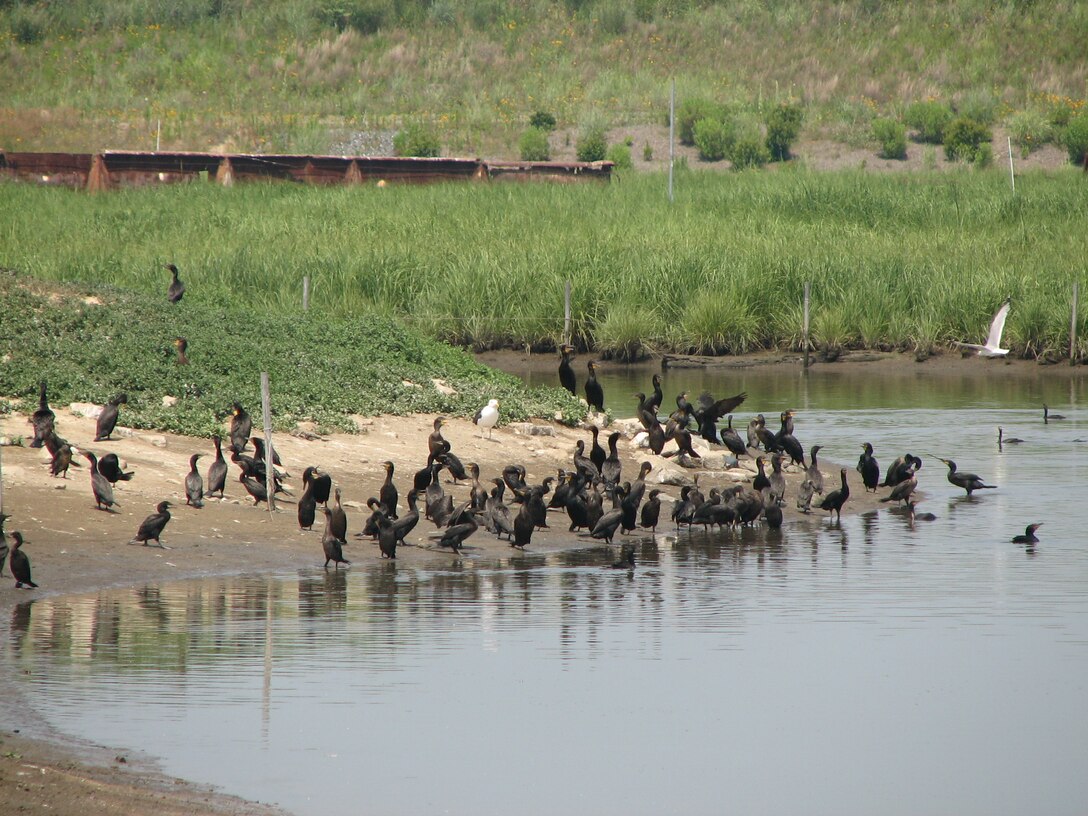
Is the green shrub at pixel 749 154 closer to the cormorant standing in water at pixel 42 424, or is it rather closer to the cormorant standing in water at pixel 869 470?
the cormorant standing in water at pixel 869 470

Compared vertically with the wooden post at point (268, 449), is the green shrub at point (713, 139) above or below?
above

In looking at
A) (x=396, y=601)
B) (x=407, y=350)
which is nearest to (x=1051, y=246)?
(x=407, y=350)

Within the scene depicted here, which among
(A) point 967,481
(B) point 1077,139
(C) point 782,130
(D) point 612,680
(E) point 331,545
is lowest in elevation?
(D) point 612,680

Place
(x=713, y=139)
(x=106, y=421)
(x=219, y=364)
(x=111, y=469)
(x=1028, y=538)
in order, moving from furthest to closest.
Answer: (x=713, y=139) → (x=219, y=364) → (x=1028, y=538) → (x=106, y=421) → (x=111, y=469)

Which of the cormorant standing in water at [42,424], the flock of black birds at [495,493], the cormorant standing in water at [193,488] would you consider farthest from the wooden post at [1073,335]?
the cormorant standing in water at [42,424]

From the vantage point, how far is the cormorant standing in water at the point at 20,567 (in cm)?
1118

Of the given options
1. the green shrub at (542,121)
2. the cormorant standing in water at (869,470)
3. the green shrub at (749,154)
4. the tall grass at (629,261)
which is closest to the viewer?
the cormorant standing in water at (869,470)

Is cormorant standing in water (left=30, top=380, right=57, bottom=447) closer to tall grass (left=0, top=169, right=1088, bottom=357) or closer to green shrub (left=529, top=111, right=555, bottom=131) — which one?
tall grass (left=0, top=169, right=1088, bottom=357)

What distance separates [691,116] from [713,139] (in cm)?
262

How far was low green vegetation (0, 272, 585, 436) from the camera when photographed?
54.6 ft

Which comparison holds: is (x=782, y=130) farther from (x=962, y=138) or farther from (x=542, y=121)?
(x=542, y=121)

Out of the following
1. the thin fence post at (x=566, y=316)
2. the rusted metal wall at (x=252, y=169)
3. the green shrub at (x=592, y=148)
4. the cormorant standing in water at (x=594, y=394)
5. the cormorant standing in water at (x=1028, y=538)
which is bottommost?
the cormorant standing in water at (x=1028, y=538)

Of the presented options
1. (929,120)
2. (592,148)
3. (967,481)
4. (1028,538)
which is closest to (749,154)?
(592,148)

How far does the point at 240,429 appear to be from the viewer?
15320 millimetres
